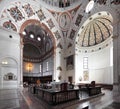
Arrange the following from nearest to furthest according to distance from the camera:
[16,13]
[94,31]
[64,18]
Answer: [16,13], [94,31], [64,18]

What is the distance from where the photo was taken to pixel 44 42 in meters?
31.1

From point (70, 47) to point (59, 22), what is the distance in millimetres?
4454

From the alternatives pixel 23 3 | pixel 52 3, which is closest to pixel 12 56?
pixel 23 3

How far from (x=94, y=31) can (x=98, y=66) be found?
522cm

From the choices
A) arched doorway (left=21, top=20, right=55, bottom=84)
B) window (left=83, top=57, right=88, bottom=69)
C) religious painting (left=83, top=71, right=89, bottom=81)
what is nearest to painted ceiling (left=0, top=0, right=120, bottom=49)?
window (left=83, top=57, right=88, bottom=69)

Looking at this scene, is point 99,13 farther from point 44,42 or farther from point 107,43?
point 44,42

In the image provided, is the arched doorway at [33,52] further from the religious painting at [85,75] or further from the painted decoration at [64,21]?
the religious painting at [85,75]

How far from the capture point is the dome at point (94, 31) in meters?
17.8

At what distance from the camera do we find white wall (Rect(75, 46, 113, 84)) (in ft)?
55.8

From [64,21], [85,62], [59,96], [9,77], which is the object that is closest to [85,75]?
[85,62]

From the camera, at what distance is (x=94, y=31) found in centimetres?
1994

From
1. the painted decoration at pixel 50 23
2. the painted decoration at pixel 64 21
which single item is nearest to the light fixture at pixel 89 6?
the painted decoration at pixel 64 21

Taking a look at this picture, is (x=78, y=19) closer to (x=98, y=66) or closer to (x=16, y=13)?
(x=98, y=66)

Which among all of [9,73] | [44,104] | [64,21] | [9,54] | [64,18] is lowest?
[44,104]
